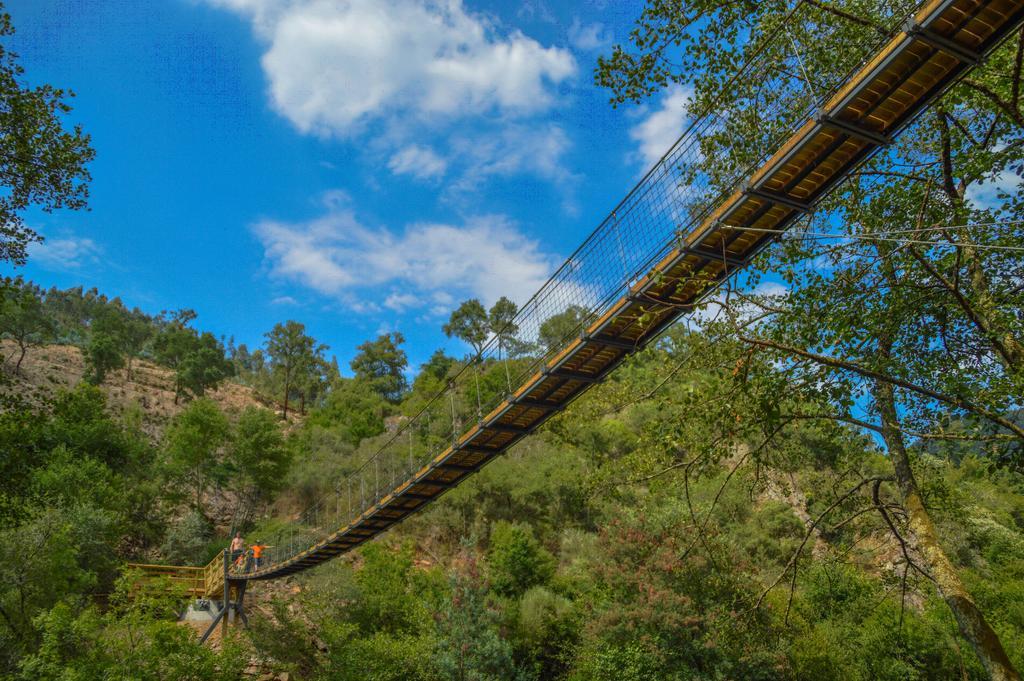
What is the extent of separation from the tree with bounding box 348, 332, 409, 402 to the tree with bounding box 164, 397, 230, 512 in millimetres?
20406

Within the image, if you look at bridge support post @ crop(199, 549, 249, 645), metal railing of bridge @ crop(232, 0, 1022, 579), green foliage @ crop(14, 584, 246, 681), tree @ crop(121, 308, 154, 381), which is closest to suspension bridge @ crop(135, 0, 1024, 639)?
metal railing of bridge @ crop(232, 0, 1022, 579)

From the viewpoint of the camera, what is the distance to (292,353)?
55.2 meters

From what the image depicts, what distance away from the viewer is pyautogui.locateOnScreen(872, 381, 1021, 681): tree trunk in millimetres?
6516

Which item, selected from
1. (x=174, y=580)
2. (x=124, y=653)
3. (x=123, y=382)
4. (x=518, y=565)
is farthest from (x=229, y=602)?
(x=123, y=382)

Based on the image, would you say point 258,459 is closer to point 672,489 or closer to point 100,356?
point 100,356

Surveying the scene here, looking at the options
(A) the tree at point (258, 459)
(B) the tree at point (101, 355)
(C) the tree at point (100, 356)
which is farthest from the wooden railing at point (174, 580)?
(C) the tree at point (100, 356)

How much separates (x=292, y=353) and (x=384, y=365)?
8371 mm

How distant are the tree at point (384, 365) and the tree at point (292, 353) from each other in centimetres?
507

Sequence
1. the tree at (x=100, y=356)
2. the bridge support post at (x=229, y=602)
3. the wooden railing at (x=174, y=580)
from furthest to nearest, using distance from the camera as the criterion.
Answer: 1. the tree at (x=100, y=356)
2. the bridge support post at (x=229, y=602)
3. the wooden railing at (x=174, y=580)

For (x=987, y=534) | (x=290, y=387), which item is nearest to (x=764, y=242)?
(x=987, y=534)

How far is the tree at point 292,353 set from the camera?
54.5 metres

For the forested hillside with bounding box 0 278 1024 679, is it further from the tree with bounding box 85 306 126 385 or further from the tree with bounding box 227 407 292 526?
the tree with bounding box 85 306 126 385

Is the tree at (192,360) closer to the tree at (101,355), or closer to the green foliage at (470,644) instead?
the tree at (101,355)

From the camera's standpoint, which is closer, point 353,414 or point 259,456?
point 259,456
